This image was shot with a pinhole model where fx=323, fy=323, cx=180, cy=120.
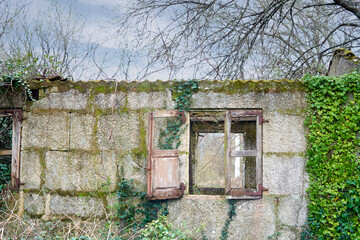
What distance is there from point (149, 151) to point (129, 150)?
488mm

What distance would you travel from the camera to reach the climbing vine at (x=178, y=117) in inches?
206

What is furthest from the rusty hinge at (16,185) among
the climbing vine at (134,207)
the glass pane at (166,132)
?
the glass pane at (166,132)

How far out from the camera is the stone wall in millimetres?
5055

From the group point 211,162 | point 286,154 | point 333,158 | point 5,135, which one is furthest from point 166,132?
point 211,162

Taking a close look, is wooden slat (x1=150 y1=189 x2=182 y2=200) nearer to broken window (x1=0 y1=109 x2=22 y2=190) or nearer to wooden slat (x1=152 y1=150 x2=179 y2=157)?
wooden slat (x1=152 y1=150 x2=179 y2=157)

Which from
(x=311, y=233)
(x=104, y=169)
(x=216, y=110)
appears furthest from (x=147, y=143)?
(x=311, y=233)

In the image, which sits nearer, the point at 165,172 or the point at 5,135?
the point at 165,172

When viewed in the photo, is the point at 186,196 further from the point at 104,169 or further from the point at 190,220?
the point at 104,169

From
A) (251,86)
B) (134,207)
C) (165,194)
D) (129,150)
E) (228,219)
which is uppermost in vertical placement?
(251,86)

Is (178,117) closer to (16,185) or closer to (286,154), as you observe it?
(286,154)

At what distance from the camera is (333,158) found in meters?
4.91

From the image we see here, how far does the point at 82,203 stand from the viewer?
5.40 m

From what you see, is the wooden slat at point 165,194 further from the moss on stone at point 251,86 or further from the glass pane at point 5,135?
the glass pane at point 5,135

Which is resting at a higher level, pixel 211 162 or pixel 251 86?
pixel 251 86
